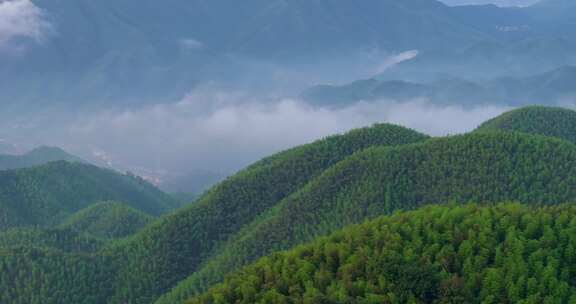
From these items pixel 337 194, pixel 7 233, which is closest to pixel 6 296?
pixel 7 233

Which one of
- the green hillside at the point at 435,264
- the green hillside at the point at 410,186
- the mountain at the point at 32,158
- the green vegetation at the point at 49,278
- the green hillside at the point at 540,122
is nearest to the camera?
the green hillside at the point at 435,264

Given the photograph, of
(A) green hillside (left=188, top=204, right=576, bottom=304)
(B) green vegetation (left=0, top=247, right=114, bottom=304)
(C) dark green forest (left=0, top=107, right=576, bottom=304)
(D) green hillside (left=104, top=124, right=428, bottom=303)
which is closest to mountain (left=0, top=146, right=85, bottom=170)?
(C) dark green forest (left=0, top=107, right=576, bottom=304)

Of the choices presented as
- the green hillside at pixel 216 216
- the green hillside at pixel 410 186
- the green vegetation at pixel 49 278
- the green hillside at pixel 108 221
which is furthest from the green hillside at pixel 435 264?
the green hillside at pixel 108 221

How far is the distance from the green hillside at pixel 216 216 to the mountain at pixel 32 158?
104863 mm

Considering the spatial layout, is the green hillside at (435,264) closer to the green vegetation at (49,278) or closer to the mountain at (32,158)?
the green vegetation at (49,278)

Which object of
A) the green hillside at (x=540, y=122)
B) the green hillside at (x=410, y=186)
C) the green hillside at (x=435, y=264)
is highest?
the green hillside at (x=540, y=122)

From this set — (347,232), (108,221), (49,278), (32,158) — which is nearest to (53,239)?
(108,221)

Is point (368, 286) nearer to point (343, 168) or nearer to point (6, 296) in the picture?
point (343, 168)

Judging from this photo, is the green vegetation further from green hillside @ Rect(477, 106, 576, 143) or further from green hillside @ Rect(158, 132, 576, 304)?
green hillside @ Rect(477, 106, 576, 143)

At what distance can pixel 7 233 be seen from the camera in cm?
7206

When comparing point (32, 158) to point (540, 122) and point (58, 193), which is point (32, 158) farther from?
point (540, 122)

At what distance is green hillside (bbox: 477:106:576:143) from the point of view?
3174 inches

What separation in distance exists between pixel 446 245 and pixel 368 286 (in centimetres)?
391

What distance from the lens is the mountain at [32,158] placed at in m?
160
